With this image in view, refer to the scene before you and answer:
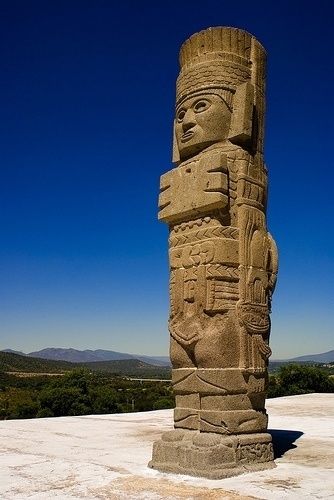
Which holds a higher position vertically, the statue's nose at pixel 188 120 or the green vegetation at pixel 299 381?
the statue's nose at pixel 188 120

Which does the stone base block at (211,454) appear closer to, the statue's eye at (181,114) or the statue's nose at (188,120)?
the statue's nose at (188,120)

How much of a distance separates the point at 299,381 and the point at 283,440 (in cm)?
1479

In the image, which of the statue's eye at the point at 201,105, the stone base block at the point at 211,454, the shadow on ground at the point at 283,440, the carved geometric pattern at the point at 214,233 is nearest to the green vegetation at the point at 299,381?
the shadow on ground at the point at 283,440

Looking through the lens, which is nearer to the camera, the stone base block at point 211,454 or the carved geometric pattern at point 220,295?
the stone base block at point 211,454

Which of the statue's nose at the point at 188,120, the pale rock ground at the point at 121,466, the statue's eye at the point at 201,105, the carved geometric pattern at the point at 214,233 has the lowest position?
the pale rock ground at the point at 121,466

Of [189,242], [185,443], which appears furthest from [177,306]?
[185,443]

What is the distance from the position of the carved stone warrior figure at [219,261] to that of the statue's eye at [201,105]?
2cm

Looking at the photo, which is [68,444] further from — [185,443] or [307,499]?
[307,499]

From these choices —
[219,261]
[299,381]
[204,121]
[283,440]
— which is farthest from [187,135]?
[299,381]

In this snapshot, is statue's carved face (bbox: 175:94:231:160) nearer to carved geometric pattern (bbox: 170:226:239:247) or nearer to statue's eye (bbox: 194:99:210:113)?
statue's eye (bbox: 194:99:210:113)

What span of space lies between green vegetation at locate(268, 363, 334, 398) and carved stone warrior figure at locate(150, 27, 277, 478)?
16286 mm

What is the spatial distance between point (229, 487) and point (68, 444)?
421cm

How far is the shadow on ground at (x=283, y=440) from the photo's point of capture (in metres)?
8.78

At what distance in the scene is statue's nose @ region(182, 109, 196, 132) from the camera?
333 inches
